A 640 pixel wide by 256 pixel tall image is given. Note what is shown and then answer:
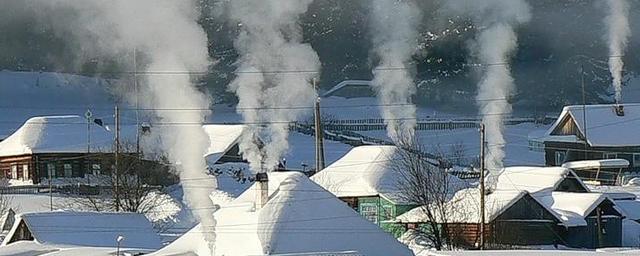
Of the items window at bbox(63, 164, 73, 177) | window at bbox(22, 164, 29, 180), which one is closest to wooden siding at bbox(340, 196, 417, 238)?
window at bbox(63, 164, 73, 177)

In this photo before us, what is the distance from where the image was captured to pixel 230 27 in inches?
2026

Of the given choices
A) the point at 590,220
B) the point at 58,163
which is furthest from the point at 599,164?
the point at 58,163

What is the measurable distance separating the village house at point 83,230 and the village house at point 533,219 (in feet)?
38.4

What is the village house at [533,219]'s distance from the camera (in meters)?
46.7

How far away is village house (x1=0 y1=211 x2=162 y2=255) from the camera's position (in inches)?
1601

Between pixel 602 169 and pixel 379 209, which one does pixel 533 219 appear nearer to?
pixel 379 209

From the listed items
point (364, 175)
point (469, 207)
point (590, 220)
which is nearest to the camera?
point (469, 207)

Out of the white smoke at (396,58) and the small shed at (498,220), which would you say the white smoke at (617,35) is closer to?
the white smoke at (396,58)

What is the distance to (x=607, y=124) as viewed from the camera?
75.3 meters

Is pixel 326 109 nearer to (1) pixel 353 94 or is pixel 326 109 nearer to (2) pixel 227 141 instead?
(1) pixel 353 94

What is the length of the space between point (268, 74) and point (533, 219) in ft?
39.9

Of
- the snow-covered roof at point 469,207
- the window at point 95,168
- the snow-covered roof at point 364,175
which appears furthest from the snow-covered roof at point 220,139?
the snow-covered roof at point 469,207

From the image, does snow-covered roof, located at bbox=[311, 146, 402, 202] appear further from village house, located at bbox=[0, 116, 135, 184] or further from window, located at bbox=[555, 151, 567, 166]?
window, located at bbox=[555, 151, 567, 166]

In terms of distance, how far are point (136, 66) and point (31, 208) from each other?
21695 mm
